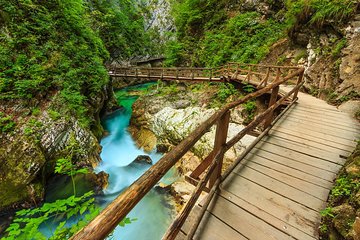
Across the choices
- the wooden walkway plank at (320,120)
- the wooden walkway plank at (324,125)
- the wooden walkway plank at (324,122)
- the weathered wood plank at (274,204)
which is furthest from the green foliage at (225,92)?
the weathered wood plank at (274,204)

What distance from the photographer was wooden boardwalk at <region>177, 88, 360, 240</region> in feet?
6.02

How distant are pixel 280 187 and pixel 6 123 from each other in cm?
688

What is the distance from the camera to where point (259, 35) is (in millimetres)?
13266

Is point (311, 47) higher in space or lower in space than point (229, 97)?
higher

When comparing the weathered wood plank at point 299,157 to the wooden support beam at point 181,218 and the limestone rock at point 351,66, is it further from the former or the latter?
the limestone rock at point 351,66

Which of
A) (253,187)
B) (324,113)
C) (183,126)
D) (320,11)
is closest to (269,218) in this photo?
(253,187)

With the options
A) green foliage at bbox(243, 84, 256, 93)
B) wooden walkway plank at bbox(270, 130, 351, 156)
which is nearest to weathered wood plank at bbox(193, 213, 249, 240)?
wooden walkway plank at bbox(270, 130, 351, 156)

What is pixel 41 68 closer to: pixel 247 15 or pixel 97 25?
pixel 247 15

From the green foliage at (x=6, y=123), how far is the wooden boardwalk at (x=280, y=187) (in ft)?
19.5

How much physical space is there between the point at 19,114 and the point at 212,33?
15702 millimetres

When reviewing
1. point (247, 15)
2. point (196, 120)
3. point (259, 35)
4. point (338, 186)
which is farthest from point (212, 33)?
point (338, 186)

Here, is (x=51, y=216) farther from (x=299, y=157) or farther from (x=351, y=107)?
(x=351, y=107)

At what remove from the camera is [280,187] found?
239 centimetres

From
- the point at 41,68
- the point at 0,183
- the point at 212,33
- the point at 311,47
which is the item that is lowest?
the point at 0,183
